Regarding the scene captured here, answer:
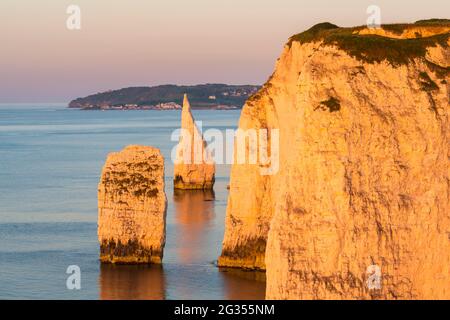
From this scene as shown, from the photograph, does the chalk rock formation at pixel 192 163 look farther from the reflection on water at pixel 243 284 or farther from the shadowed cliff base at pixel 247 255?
the reflection on water at pixel 243 284

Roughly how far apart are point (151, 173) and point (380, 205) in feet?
78.1

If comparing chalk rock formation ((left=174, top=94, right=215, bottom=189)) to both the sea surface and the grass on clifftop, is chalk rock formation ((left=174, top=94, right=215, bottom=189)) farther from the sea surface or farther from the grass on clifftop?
the grass on clifftop

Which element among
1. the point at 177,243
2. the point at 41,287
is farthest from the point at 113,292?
the point at 177,243

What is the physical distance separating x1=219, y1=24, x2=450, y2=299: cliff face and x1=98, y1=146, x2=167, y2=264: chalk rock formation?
66.8 feet

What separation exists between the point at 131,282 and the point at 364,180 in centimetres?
2200

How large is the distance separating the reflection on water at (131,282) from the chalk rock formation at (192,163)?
4722 cm

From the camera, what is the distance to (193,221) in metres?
85.4

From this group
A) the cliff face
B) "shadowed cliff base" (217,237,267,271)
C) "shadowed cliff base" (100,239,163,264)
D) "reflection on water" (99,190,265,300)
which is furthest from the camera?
"shadowed cliff base" (100,239,163,264)

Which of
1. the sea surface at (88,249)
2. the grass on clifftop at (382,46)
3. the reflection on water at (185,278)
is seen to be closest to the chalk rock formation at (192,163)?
the sea surface at (88,249)

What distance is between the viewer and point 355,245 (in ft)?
133

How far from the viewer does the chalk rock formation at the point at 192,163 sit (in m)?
111

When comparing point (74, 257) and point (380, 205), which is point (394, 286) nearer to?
point (380, 205)

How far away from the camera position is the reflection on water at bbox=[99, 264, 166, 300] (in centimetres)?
5778

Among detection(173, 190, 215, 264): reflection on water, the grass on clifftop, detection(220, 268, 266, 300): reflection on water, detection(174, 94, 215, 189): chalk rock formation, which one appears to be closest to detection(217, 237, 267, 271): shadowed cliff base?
detection(220, 268, 266, 300): reflection on water
